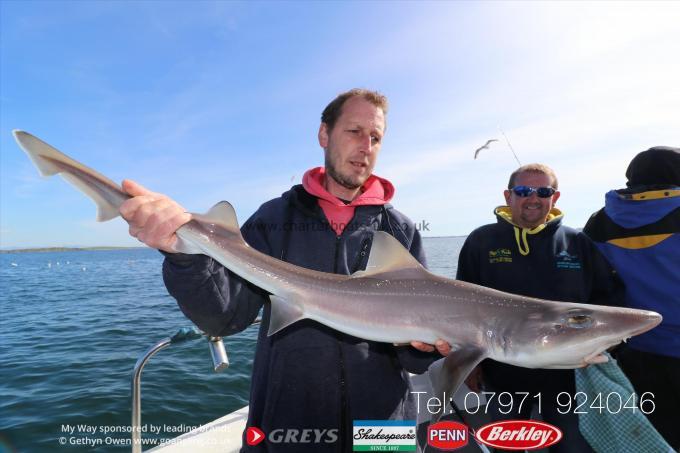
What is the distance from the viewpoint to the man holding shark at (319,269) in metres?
2.63

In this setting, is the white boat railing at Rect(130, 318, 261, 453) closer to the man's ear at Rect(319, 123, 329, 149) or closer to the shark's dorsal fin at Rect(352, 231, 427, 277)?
the shark's dorsal fin at Rect(352, 231, 427, 277)

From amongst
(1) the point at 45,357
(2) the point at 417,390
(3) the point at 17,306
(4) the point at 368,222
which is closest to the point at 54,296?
(3) the point at 17,306


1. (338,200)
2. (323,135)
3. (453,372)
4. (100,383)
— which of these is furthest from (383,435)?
(100,383)

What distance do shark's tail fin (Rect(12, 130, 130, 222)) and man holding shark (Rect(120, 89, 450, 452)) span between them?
0.09 metres

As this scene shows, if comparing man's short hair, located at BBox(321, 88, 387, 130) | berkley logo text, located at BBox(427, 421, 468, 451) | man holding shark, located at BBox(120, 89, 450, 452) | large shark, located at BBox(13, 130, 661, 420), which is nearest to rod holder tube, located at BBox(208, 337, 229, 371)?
man holding shark, located at BBox(120, 89, 450, 452)

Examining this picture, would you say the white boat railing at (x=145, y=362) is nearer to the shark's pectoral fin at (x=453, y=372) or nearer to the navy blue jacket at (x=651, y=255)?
the shark's pectoral fin at (x=453, y=372)

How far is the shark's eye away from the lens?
2.52 m

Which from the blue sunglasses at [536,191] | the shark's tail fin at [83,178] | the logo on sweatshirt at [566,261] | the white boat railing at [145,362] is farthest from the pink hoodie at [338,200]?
the logo on sweatshirt at [566,261]

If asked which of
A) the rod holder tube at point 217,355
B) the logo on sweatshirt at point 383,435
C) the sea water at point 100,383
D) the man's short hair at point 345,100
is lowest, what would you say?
the sea water at point 100,383

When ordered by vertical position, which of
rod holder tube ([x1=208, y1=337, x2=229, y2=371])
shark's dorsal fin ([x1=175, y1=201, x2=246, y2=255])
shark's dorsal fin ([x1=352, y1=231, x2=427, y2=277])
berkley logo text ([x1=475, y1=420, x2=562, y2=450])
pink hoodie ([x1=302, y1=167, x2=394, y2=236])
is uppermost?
pink hoodie ([x1=302, y1=167, x2=394, y2=236])

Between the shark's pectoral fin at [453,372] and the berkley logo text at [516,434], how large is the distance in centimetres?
240

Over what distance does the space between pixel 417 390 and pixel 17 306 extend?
2680 centimetres

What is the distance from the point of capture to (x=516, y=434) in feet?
14.5

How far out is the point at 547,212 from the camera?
4820mm
